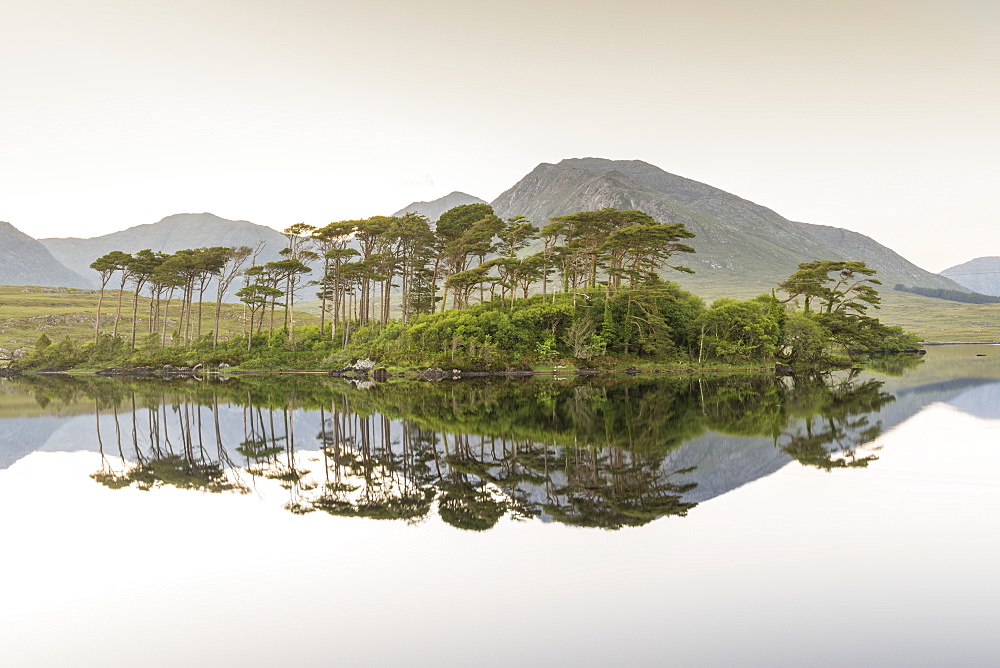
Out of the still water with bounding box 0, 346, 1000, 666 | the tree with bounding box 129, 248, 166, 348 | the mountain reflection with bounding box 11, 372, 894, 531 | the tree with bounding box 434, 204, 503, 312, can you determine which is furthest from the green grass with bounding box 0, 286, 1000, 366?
the still water with bounding box 0, 346, 1000, 666

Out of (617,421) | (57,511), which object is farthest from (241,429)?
(617,421)

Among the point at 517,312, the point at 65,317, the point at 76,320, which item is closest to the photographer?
the point at 517,312

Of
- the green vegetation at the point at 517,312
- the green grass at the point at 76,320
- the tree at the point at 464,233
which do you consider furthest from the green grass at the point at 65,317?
the tree at the point at 464,233

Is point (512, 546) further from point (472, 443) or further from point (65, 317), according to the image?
point (65, 317)

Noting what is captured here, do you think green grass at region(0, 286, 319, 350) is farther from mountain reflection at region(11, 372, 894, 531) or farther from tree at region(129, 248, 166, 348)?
mountain reflection at region(11, 372, 894, 531)

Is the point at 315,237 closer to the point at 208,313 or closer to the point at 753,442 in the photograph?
the point at 753,442

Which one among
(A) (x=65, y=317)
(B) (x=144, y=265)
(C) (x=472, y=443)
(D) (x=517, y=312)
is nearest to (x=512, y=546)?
(C) (x=472, y=443)

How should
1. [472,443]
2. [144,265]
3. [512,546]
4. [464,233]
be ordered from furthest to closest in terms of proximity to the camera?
[144,265] → [464,233] → [472,443] → [512,546]

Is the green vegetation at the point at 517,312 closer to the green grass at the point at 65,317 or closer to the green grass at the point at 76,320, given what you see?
the green grass at the point at 76,320
